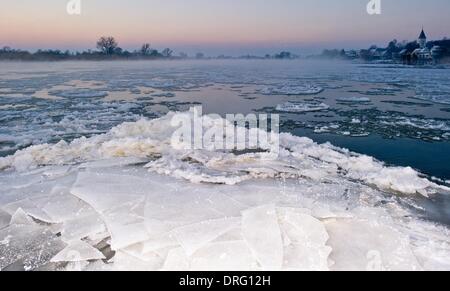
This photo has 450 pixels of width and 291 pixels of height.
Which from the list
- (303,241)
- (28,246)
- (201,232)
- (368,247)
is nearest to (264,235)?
(303,241)

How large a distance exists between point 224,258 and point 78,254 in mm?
1327

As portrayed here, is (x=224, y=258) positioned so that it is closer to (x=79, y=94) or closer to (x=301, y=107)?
(x=301, y=107)

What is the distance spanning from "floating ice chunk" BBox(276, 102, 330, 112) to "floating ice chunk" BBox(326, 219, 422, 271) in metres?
8.47

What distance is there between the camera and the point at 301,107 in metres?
12.1

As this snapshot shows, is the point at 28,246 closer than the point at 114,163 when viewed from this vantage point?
Yes

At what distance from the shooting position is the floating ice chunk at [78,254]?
3066 mm

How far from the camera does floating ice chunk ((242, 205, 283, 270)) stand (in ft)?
9.45

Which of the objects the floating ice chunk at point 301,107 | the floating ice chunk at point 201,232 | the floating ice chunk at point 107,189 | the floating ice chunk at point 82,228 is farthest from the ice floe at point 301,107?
the floating ice chunk at point 82,228

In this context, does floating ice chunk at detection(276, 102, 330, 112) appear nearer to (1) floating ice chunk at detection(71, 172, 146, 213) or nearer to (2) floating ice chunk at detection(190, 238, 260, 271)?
(1) floating ice chunk at detection(71, 172, 146, 213)

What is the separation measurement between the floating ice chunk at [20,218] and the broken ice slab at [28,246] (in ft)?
0.19
